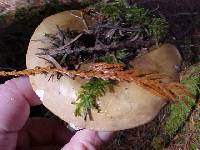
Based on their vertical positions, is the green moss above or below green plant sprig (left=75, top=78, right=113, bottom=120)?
above

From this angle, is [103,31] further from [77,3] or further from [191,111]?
[191,111]

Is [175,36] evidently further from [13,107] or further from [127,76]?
[13,107]

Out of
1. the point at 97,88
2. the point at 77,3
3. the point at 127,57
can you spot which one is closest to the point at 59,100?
the point at 97,88

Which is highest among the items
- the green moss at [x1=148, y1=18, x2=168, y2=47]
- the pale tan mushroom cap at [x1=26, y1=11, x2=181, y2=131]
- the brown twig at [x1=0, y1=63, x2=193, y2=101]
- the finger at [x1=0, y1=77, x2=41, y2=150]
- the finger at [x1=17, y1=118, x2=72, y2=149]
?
the green moss at [x1=148, y1=18, x2=168, y2=47]

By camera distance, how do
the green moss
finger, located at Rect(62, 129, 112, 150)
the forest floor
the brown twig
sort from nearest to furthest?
the brown twig → the green moss → finger, located at Rect(62, 129, 112, 150) → the forest floor

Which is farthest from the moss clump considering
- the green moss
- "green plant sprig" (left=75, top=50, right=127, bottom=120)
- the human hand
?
"green plant sprig" (left=75, top=50, right=127, bottom=120)

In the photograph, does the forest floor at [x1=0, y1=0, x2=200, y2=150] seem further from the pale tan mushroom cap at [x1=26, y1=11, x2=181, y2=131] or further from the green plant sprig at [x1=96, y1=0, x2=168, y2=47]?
the pale tan mushroom cap at [x1=26, y1=11, x2=181, y2=131]

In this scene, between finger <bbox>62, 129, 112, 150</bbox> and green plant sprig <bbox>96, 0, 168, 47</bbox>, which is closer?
green plant sprig <bbox>96, 0, 168, 47</bbox>
